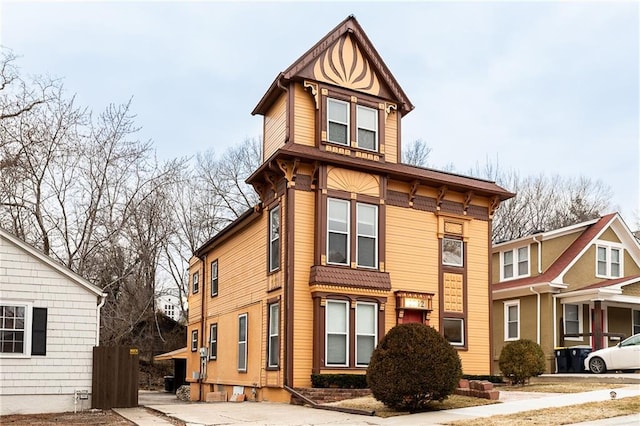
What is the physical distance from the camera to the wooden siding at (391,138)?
23.6 meters

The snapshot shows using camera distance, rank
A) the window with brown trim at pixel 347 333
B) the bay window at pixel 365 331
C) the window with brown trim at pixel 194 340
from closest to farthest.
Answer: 1. the window with brown trim at pixel 347 333
2. the bay window at pixel 365 331
3. the window with brown trim at pixel 194 340

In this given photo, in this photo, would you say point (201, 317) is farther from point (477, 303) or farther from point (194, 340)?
point (477, 303)

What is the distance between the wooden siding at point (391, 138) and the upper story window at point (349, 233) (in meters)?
2.04

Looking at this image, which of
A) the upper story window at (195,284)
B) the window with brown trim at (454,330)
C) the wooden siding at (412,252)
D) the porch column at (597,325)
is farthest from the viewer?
the upper story window at (195,284)

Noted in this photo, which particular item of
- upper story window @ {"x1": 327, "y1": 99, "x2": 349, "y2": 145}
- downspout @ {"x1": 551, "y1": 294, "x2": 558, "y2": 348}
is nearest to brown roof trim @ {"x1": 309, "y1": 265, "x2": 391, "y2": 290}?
upper story window @ {"x1": 327, "y1": 99, "x2": 349, "y2": 145}

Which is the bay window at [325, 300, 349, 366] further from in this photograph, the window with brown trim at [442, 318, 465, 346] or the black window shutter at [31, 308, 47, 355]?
the black window shutter at [31, 308, 47, 355]

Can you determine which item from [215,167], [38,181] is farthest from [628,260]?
[215,167]

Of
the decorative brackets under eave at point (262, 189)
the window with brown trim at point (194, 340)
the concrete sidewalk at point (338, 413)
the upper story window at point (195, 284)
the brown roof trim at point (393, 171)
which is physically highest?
the brown roof trim at point (393, 171)

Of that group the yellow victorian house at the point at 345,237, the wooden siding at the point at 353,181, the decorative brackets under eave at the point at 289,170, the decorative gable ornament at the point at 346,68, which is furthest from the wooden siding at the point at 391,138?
the decorative brackets under eave at the point at 289,170

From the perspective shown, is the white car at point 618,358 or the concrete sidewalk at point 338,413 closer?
the concrete sidewalk at point 338,413

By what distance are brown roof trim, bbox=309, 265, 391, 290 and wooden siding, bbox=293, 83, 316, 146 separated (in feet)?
13.0

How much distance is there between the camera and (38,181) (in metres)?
27.3

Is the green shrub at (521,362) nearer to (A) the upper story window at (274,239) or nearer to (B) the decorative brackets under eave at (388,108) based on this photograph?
(A) the upper story window at (274,239)

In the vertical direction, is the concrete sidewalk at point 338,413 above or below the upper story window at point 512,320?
below
